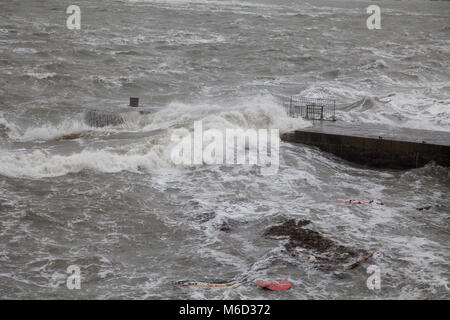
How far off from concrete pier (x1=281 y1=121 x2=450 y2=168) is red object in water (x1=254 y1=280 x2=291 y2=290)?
9231 mm

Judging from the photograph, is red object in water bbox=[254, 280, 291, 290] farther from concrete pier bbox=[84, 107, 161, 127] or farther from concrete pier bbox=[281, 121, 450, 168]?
concrete pier bbox=[84, 107, 161, 127]

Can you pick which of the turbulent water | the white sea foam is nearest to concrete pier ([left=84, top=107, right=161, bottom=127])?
the turbulent water

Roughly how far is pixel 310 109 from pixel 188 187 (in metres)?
10.0

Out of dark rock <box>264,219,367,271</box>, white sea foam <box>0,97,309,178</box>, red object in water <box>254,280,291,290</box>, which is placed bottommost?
red object in water <box>254,280,291,290</box>

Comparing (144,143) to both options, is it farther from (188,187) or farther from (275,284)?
(275,284)

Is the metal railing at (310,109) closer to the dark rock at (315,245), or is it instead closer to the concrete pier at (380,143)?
the concrete pier at (380,143)

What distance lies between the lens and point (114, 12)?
6231cm

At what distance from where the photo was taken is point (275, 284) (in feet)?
35.9

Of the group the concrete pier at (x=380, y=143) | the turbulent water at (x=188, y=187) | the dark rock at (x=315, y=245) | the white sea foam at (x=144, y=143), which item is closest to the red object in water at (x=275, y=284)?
the turbulent water at (x=188, y=187)

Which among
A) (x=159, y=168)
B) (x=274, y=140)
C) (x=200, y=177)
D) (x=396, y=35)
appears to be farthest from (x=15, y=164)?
(x=396, y=35)

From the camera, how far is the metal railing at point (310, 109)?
937 inches

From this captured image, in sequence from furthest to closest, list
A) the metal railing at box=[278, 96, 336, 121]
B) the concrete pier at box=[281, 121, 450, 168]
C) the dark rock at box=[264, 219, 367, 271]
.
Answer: the metal railing at box=[278, 96, 336, 121]
the concrete pier at box=[281, 121, 450, 168]
the dark rock at box=[264, 219, 367, 271]

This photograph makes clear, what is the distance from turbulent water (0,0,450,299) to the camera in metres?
11.4
